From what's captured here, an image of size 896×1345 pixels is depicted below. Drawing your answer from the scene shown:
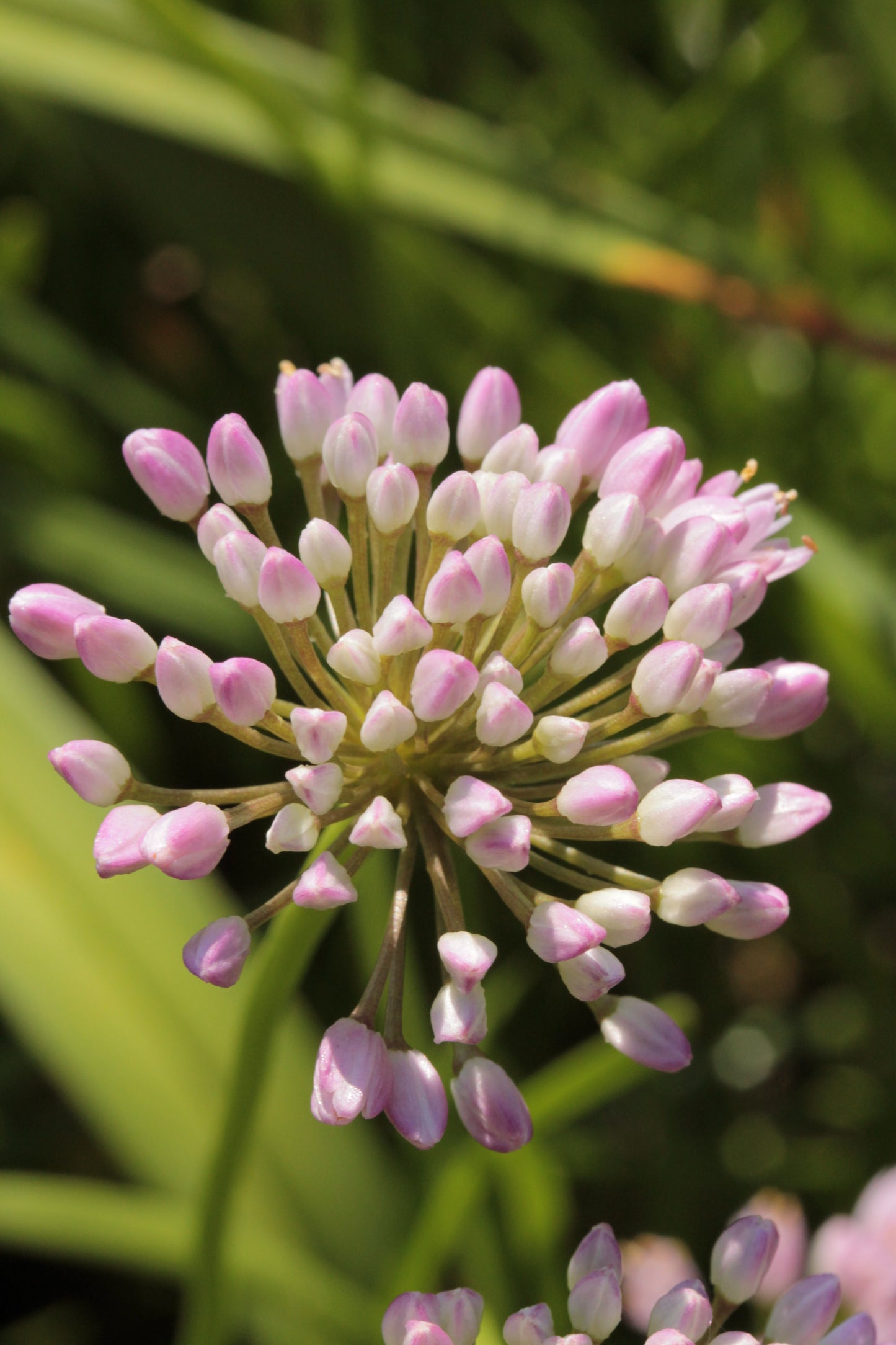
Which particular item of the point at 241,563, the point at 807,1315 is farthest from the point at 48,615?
the point at 807,1315

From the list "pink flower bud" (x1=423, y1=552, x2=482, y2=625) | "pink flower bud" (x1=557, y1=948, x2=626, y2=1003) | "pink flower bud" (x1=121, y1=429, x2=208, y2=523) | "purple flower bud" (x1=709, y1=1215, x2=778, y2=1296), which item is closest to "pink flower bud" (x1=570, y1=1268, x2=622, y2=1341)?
"purple flower bud" (x1=709, y1=1215, x2=778, y2=1296)

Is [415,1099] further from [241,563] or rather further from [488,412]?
[488,412]

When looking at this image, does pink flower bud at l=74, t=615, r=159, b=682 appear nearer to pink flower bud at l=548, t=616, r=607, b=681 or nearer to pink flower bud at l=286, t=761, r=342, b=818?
pink flower bud at l=286, t=761, r=342, b=818

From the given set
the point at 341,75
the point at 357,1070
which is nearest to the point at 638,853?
the point at 357,1070

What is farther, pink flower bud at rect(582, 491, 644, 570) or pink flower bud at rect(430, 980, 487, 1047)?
pink flower bud at rect(582, 491, 644, 570)

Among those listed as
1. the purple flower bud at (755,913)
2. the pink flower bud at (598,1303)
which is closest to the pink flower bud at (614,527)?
the purple flower bud at (755,913)

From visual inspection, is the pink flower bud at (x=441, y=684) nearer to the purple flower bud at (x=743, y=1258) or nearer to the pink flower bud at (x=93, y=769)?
the pink flower bud at (x=93, y=769)

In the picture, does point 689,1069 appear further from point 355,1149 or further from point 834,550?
point 834,550
